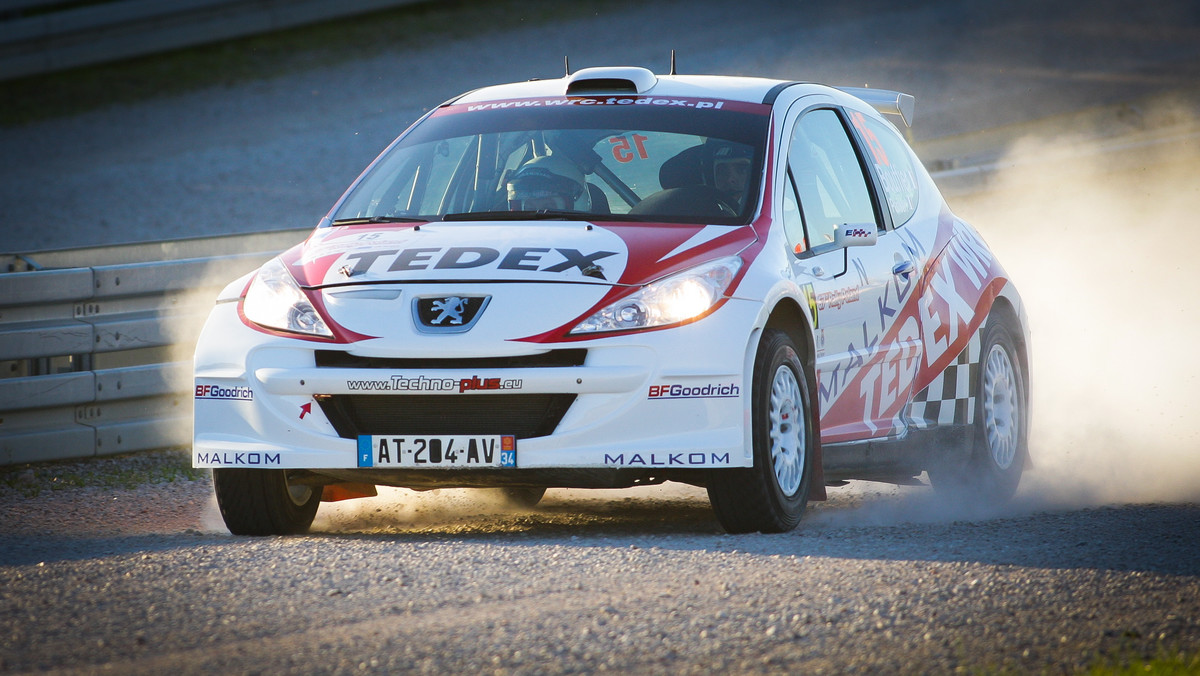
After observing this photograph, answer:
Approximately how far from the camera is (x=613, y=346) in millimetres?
5609

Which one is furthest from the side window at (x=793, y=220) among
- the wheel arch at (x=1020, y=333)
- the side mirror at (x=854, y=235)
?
the wheel arch at (x=1020, y=333)

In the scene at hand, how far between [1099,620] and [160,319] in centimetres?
585

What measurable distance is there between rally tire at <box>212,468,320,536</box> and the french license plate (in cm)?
47

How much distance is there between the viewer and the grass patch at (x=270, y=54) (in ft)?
71.8

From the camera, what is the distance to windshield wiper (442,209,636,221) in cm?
634

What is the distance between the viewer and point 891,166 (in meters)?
7.90

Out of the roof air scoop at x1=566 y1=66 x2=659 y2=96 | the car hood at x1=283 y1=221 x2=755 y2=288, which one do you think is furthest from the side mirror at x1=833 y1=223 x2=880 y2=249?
the roof air scoop at x1=566 y1=66 x2=659 y2=96

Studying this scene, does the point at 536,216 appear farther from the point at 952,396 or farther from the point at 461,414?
the point at 952,396

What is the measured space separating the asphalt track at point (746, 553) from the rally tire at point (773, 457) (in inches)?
4.3

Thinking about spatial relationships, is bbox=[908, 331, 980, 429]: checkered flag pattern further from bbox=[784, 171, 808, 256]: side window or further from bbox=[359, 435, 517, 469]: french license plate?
bbox=[359, 435, 517, 469]: french license plate

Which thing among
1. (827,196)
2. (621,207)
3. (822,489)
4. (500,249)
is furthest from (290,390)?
(827,196)

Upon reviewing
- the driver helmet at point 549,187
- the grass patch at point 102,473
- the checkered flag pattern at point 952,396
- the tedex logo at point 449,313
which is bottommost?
the grass patch at point 102,473

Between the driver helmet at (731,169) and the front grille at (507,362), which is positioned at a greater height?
the driver helmet at (731,169)

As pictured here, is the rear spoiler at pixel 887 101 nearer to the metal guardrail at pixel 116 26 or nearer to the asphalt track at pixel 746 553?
the asphalt track at pixel 746 553
